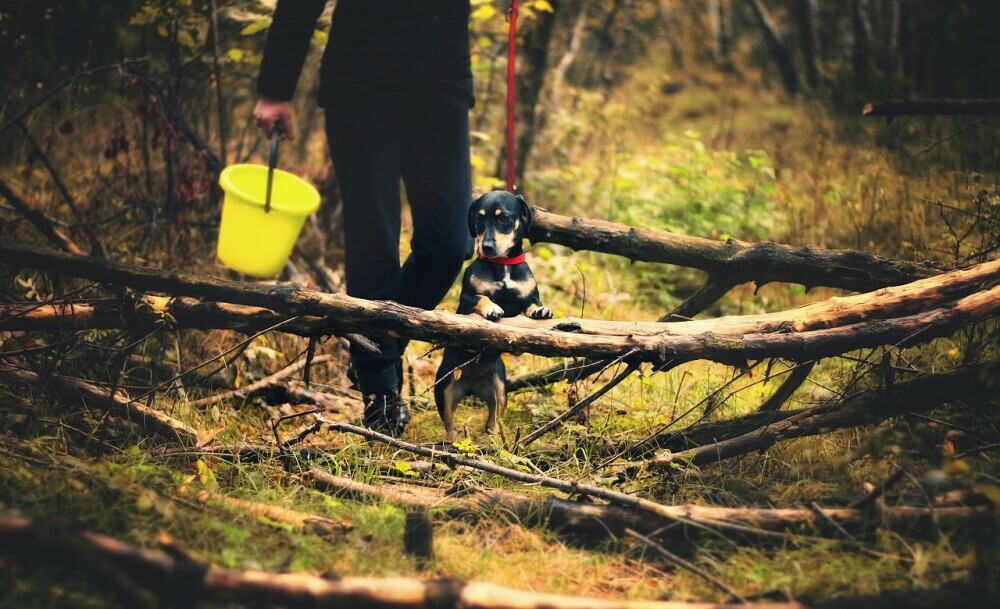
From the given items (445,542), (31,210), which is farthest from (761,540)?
(31,210)

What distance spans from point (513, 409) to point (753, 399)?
1.22 metres

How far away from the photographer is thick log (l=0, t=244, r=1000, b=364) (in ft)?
9.64

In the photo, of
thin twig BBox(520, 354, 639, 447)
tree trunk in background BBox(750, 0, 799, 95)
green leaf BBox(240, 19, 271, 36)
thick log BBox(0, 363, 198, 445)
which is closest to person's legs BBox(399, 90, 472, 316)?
thin twig BBox(520, 354, 639, 447)

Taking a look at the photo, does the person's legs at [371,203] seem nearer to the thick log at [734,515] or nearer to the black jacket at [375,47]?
the black jacket at [375,47]

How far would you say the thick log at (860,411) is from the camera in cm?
305

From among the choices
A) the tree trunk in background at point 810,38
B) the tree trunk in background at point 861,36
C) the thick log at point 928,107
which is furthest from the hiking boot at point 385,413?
the tree trunk in background at point 810,38

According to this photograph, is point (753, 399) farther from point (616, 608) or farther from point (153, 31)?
point (153, 31)

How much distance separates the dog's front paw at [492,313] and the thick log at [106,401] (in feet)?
4.21

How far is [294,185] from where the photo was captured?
3.74 meters

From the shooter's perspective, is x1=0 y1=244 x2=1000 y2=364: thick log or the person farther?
the person

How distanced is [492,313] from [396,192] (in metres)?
0.73

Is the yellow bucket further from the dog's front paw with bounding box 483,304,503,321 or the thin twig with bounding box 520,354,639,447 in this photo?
the thin twig with bounding box 520,354,639,447

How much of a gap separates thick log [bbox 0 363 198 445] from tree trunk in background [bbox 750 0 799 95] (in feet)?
37.7

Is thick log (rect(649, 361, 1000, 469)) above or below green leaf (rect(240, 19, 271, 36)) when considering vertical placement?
below
